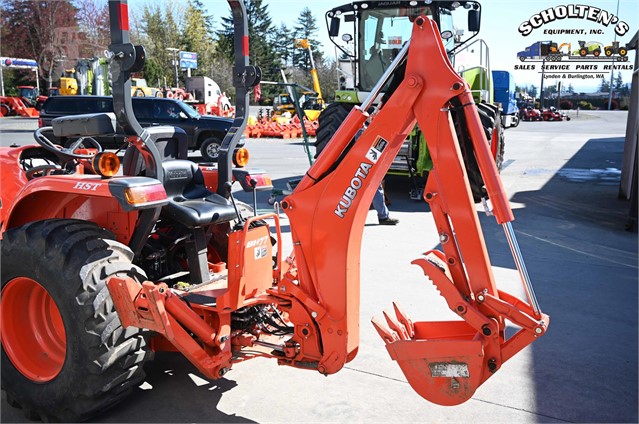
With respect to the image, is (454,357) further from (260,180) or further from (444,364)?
(260,180)

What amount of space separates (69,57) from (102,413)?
3399 cm

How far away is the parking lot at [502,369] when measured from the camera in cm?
336

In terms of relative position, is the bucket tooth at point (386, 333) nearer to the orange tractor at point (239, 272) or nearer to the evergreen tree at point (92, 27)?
the orange tractor at point (239, 272)

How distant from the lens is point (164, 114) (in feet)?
54.0

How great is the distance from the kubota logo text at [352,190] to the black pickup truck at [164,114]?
43.3ft

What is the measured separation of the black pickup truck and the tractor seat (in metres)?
12.0

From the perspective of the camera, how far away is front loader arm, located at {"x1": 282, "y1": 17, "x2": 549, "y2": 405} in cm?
269

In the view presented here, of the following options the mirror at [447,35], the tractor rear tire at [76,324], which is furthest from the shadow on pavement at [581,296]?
the mirror at [447,35]

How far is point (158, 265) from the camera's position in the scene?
3.91 metres

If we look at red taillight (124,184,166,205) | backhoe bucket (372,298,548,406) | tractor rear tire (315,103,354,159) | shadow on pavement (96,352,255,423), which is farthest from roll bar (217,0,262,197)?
tractor rear tire (315,103,354,159)

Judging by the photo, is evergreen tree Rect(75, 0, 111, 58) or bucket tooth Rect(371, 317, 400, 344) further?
evergreen tree Rect(75, 0, 111, 58)

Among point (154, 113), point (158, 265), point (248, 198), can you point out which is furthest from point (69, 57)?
point (158, 265)

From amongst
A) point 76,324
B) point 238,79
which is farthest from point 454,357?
point 238,79

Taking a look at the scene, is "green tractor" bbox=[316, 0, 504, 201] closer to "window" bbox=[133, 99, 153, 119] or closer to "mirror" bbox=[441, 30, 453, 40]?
"mirror" bbox=[441, 30, 453, 40]
